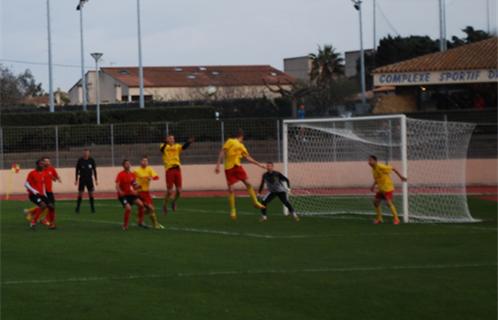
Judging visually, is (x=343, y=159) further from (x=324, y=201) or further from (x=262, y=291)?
(x=262, y=291)

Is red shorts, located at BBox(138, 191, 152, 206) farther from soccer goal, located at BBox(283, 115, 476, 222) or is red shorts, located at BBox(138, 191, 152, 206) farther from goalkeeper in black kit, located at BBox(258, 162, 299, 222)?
soccer goal, located at BBox(283, 115, 476, 222)

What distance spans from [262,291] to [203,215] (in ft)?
41.7

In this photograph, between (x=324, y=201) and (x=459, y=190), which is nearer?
(x=459, y=190)

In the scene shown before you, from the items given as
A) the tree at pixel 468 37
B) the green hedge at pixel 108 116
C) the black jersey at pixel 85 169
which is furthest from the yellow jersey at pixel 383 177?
the tree at pixel 468 37

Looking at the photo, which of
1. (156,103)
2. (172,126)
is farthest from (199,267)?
(156,103)

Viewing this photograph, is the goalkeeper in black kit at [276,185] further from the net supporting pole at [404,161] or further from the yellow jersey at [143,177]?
the yellow jersey at [143,177]

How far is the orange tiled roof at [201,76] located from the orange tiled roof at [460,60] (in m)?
24.4

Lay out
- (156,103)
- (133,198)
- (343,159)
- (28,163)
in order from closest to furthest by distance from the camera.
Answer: (133,198) < (343,159) < (28,163) < (156,103)

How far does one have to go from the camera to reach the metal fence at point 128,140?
3722 cm

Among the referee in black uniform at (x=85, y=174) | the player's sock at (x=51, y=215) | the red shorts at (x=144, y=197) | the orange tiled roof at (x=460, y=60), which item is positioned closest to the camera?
the red shorts at (x=144, y=197)

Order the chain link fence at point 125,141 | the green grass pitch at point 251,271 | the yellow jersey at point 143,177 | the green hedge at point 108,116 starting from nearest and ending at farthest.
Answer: the green grass pitch at point 251,271 → the yellow jersey at point 143,177 → the chain link fence at point 125,141 → the green hedge at point 108,116

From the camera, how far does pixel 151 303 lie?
439 inches

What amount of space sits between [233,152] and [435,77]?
25.1 meters

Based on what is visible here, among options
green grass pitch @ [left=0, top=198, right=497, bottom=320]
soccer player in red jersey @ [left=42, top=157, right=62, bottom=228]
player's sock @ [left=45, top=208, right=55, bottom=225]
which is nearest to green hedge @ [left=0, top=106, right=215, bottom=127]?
soccer player in red jersey @ [left=42, top=157, right=62, bottom=228]
